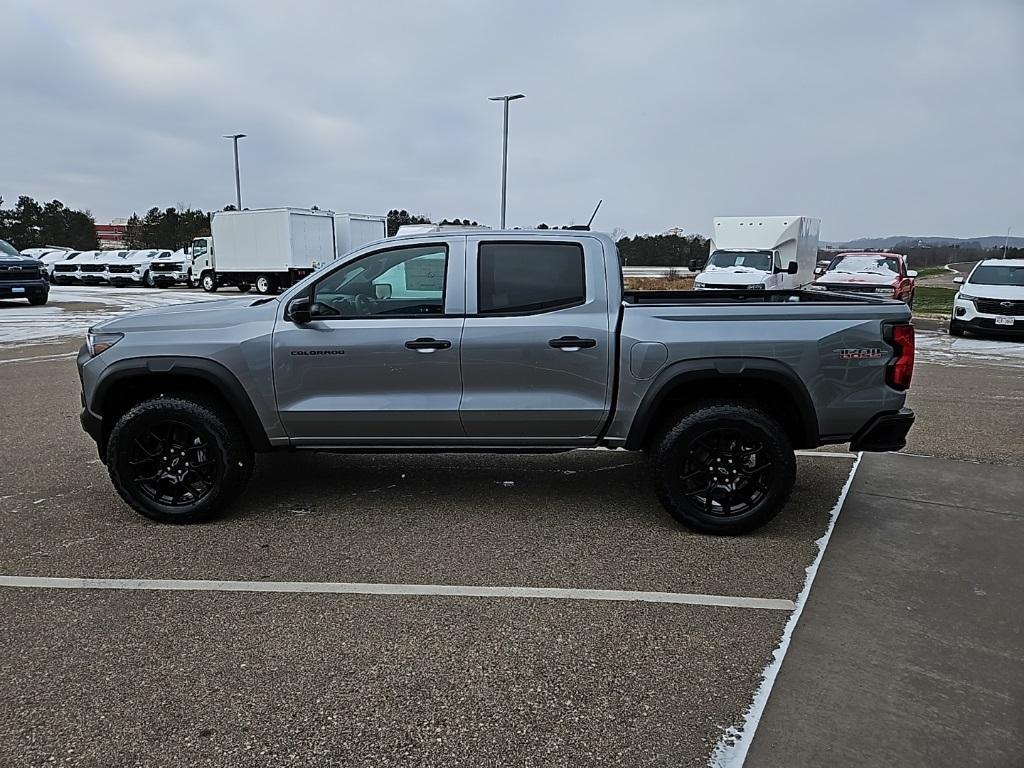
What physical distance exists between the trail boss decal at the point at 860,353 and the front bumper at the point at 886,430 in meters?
0.37

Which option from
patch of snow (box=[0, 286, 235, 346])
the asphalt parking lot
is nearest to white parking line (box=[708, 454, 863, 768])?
the asphalt parking lot

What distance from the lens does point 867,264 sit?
20.4 metres

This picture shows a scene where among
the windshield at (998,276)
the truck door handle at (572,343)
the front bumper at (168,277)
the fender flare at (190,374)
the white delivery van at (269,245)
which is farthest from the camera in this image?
Result: the front bumper at (168,277)

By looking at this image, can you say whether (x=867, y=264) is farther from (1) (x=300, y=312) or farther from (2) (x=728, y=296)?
(1) (x=300, y=312)

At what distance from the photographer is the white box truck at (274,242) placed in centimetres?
2786

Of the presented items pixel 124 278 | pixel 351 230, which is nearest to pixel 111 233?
pixel 124 278

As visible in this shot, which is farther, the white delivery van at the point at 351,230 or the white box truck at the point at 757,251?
the white delivery van at the point at 351,230

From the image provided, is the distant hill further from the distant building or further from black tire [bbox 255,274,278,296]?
the distant building

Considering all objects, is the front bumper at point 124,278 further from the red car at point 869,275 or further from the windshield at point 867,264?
the windshield at point 867,264

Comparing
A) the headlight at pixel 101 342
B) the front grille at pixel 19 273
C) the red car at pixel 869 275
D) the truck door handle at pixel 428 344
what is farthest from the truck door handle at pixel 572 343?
the front grille at pixel 19 273

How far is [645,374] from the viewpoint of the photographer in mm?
4641

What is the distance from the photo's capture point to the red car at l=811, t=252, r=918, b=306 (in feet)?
61.0

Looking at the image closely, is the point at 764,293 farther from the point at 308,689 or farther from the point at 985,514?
the point at 308,689

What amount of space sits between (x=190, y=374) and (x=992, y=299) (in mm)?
15805
